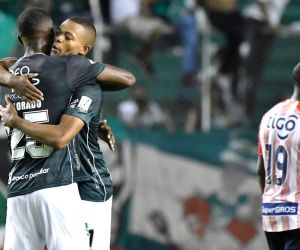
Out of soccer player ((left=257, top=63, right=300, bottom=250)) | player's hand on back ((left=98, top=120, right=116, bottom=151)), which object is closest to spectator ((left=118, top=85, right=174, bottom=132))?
soccer player ((left=257, top=63, right=300, bottom=250))

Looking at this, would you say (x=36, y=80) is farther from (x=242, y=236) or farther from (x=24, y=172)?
(x=242, y=236)

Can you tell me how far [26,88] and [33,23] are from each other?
41cm

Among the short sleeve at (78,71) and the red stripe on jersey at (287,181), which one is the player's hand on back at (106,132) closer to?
the short sleeve at (78,71)

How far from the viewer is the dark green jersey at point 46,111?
19.0 ft

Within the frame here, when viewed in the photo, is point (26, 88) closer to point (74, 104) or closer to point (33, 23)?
point (74, 104)

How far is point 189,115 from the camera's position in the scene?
1148 centimetres

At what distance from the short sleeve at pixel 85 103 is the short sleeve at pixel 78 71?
0.12 feet

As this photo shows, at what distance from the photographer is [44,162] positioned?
5.86m

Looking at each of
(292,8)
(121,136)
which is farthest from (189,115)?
(292,8)

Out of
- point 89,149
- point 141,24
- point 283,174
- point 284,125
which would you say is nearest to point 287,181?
point 283,174

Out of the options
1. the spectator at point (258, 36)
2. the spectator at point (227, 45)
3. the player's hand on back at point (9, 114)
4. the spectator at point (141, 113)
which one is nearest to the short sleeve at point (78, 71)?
the player's hand on back at point (9, 114)

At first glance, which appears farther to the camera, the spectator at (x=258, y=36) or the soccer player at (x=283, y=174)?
the spectator at (x=258, y=36)

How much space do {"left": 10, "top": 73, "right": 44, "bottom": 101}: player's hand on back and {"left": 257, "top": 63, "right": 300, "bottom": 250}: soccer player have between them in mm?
2080

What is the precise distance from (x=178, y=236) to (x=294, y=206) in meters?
4.26
